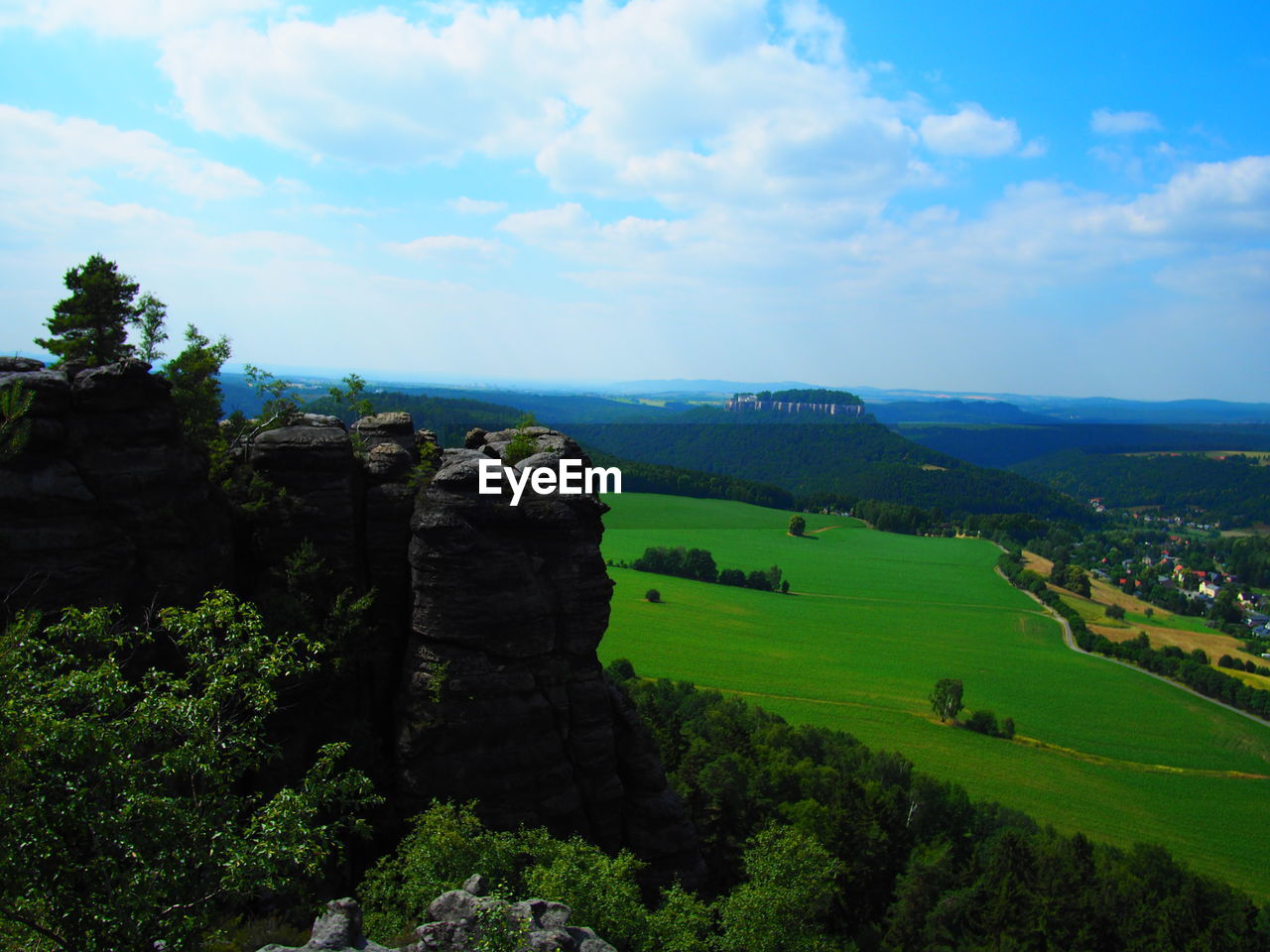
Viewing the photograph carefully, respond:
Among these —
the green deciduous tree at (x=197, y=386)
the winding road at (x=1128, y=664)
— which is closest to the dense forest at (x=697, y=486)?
the winding road at (x=1128, y=664)

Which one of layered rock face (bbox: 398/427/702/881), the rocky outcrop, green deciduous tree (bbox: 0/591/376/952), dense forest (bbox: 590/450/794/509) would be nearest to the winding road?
dense forest (bbox: 590/450/794/509)

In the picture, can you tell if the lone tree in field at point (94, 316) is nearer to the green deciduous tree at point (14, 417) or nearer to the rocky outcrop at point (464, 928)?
the green deciduous tree at point (14, 417)

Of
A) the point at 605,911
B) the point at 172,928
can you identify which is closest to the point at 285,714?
the point at 605,911

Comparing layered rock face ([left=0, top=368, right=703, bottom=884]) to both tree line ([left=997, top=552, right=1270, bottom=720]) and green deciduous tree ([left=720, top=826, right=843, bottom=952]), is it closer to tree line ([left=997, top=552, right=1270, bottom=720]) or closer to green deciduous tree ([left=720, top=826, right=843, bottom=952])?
green deciduous tree ([left=720, top=826, right=843, bottom=952])

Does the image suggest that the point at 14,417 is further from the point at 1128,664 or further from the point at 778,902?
the point at 1128,664

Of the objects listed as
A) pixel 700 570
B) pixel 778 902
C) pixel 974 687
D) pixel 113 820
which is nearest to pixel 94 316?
pixel 113 820
